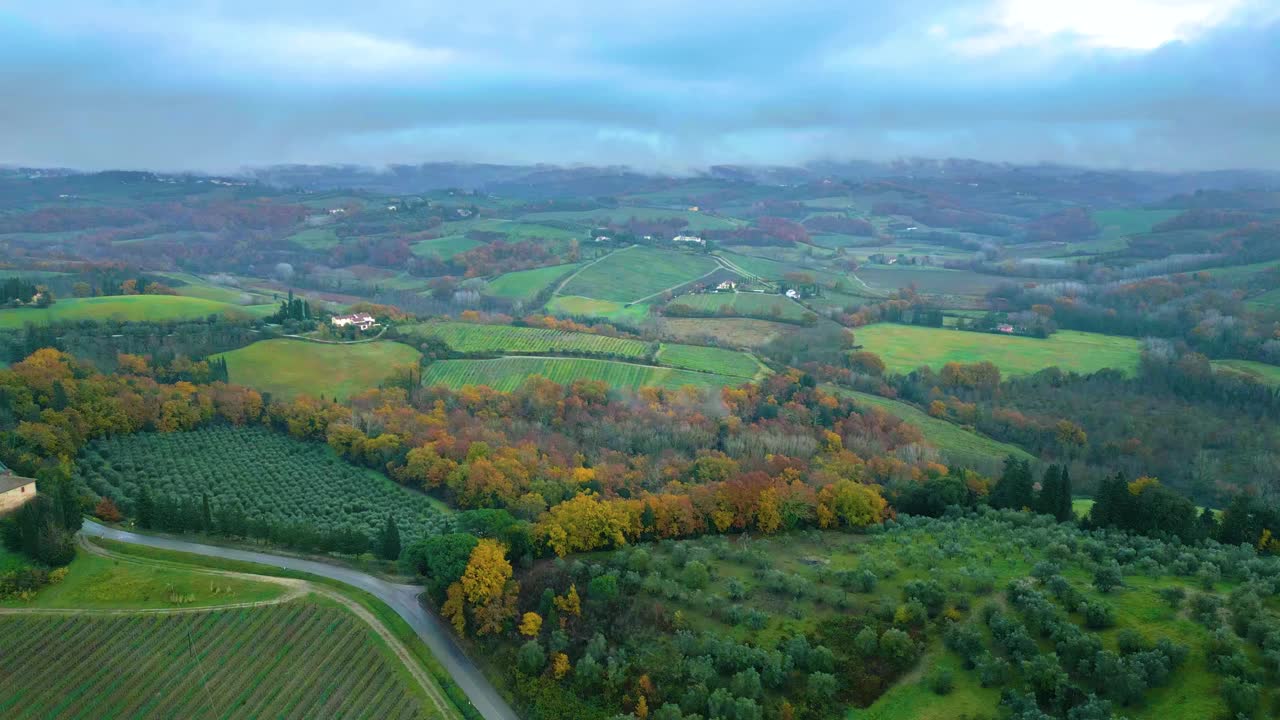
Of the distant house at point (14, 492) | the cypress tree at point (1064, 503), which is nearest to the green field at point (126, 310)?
the distant house at point (14, 492)

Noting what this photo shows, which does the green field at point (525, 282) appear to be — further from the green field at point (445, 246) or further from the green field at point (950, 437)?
the green field at point (950, 437)

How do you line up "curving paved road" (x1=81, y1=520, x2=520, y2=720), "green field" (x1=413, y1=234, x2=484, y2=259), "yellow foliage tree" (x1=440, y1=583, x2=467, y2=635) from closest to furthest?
"curving paved road" (x1=81, y1=520, x2=520, y2=720)
"yellow foliage tree" (x1=440, y1=583, x2=467, y2=635)
"green field" (x1=413, y1=234, x2=484, y2=259)

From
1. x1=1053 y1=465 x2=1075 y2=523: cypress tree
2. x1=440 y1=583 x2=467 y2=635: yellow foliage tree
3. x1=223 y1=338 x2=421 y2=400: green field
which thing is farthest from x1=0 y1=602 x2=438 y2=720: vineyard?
x1=223 y1=338 x2=421 y2=400: green field

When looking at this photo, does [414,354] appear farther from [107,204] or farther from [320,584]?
[107,204]

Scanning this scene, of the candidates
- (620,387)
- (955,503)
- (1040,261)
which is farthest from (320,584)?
(1040,261)

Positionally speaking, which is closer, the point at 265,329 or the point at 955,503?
the point at 955,503

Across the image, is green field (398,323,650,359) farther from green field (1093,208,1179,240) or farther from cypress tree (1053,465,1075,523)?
green field (1093,208,1179,240)
